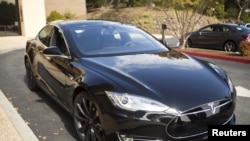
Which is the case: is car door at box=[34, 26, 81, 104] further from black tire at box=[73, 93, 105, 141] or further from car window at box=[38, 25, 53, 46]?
black tire at box=[73, 93, 105, 141]

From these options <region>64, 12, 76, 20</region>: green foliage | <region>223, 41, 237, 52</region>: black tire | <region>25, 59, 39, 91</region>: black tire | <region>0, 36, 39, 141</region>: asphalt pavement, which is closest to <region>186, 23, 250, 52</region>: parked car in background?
<region>223, 41, 237, 52</region>: black tire

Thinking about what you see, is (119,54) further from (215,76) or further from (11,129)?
(11,129)

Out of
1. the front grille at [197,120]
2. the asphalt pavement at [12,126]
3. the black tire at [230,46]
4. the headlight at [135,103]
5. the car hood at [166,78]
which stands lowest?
the black tire at [230,46]

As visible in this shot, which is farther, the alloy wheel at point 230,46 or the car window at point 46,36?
the alloy wheel at point 230,46

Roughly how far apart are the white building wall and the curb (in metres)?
18.9

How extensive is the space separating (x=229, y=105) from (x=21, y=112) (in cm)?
362

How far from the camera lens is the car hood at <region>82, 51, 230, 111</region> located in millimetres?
3611

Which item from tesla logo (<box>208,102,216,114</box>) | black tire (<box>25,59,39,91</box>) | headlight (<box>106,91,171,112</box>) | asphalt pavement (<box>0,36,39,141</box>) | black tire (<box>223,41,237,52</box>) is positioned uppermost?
headlight (<box>106,91,171,112</box>)

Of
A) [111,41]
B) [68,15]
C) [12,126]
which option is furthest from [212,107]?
[68,15]

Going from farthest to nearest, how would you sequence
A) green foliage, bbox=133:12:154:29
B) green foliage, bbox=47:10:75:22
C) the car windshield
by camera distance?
1. green foliage, bbox=47:10:75:22
2. green foliage, bbox=133:12:154:29
3. the car windshield

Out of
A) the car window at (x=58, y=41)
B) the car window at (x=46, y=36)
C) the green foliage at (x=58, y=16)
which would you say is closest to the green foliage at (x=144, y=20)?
the green foliage at (x=58, y=16)

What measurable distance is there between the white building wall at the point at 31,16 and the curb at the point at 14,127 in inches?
742

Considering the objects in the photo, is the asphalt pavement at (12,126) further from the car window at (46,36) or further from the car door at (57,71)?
the car window at (46,36)

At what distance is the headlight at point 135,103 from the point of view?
3.50 metres
